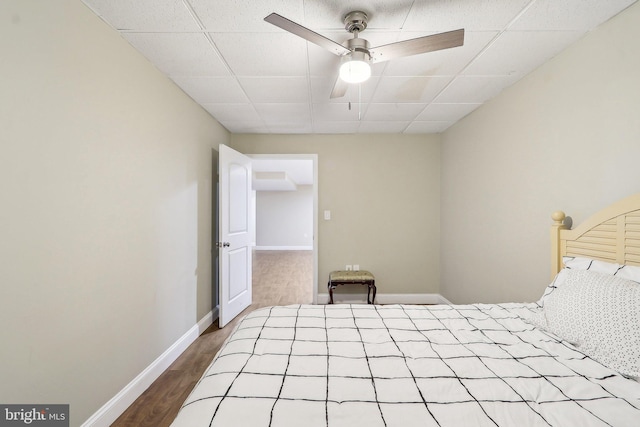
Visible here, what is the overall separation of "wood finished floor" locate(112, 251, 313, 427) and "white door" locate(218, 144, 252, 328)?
247 millimetres

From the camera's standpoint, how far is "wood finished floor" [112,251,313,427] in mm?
1777

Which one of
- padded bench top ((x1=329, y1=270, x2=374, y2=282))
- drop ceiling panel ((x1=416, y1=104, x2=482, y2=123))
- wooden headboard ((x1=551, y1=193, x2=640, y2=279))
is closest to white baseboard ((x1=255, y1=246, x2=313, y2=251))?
padded bench top ((x1=329, y1=270, x2=374, y2=282))

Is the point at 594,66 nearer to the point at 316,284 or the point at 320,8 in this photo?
the point at 320,8

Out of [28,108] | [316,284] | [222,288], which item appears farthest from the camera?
[316,284]

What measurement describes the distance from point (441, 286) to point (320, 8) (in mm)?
3557

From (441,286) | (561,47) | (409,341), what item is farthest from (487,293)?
(561,47)

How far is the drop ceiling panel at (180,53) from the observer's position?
1.76 metres

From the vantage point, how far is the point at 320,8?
1.51 m

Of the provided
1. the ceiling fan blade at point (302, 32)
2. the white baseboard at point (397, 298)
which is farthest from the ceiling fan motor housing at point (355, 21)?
the white baseboard at point (397, 298)

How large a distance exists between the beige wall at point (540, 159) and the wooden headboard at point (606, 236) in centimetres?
12

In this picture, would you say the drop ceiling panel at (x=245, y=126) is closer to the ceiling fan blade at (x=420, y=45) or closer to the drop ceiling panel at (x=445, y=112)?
the drop ceiling panel at (x=445, y=112)

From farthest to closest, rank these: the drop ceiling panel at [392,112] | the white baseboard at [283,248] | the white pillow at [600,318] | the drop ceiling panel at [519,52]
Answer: the white baseboard at [283,248] → the drop ceiling panel at [392,112] → the drop ceiling panel at [519,52] → the white pillow at [600,318]

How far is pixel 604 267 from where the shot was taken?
55.4 inches

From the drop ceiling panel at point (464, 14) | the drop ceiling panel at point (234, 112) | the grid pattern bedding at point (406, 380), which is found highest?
the drop ceiling panel at point (234, 112)
